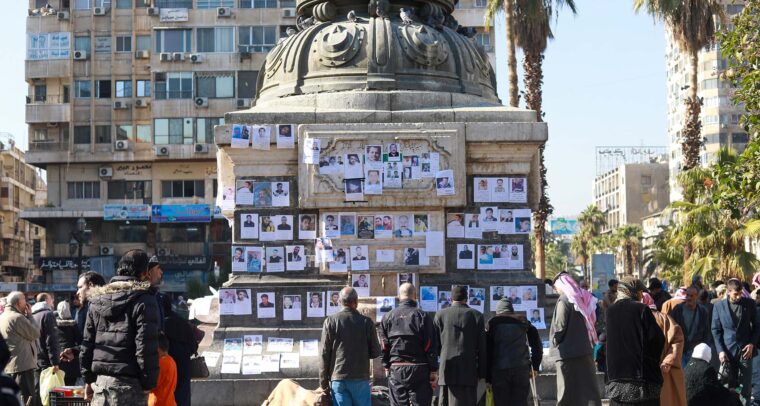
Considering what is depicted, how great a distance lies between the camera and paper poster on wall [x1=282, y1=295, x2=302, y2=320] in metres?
12.0

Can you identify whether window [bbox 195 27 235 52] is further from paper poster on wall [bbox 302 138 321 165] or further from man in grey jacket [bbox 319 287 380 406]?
man in grey jacket [bbox 319 287 380 406]

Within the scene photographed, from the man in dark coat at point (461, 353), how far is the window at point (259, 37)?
150 ft

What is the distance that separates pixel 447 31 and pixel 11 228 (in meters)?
76.8

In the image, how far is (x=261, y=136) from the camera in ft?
39.5

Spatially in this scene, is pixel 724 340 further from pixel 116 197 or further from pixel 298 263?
pixel 116 197

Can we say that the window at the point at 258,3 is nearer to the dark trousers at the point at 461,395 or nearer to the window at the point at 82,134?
the window at the point at 82,134

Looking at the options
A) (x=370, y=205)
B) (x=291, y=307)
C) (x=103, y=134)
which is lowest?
(x=291, y=307)

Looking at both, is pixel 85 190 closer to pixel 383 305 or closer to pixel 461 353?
pixel 383 305

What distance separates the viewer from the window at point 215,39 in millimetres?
54188

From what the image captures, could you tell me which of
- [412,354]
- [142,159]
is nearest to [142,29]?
[142,159]

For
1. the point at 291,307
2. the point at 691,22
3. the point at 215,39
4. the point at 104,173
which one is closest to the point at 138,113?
the point at 104,173

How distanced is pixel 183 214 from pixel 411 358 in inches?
1814

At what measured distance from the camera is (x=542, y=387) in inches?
452

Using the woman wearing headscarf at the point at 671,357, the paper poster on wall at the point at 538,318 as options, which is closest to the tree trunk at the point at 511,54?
the paper poster on wall at the point at 538,318
